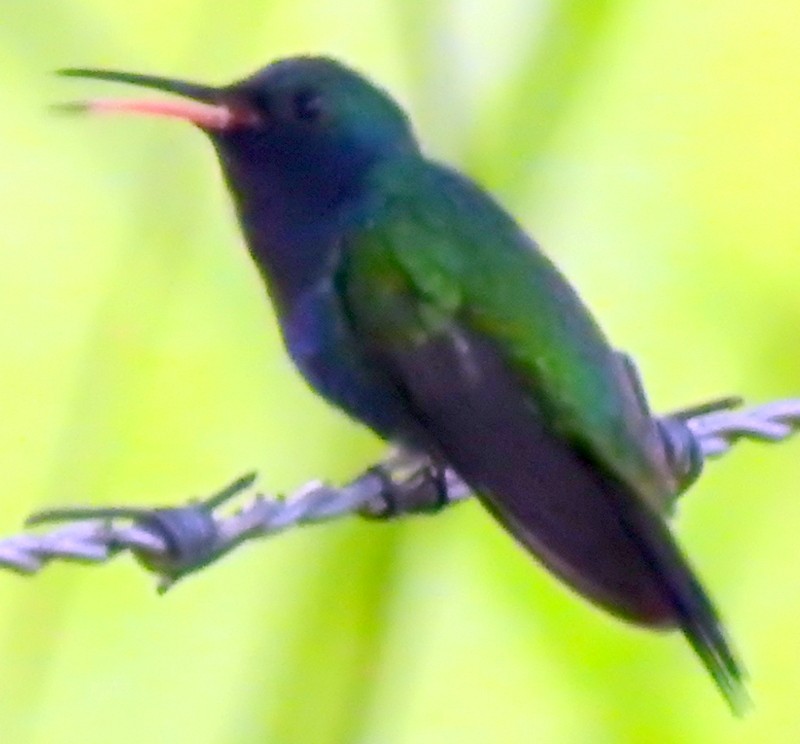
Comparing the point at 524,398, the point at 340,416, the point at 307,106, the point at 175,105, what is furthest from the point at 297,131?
the point at 340,416

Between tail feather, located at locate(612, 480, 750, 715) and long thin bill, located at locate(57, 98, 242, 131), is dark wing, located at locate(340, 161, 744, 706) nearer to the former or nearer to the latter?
tail feather, located at locate(612, 480, 750, 715)

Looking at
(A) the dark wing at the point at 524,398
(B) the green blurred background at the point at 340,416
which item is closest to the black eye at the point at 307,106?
(A) the dark wing at the point at 524,398

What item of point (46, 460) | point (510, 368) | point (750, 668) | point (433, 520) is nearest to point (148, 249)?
point (46, 460)

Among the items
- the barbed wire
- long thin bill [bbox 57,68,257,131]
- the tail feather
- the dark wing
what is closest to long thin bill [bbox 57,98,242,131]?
long thin bill [bbox 57,68,257,131]

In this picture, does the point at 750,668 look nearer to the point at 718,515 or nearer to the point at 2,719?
the point at 718,515

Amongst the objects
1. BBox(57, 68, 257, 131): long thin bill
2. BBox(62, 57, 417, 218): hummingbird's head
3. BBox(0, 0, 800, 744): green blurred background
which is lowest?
BBox(0, 0, 800, 744): green blurred background
